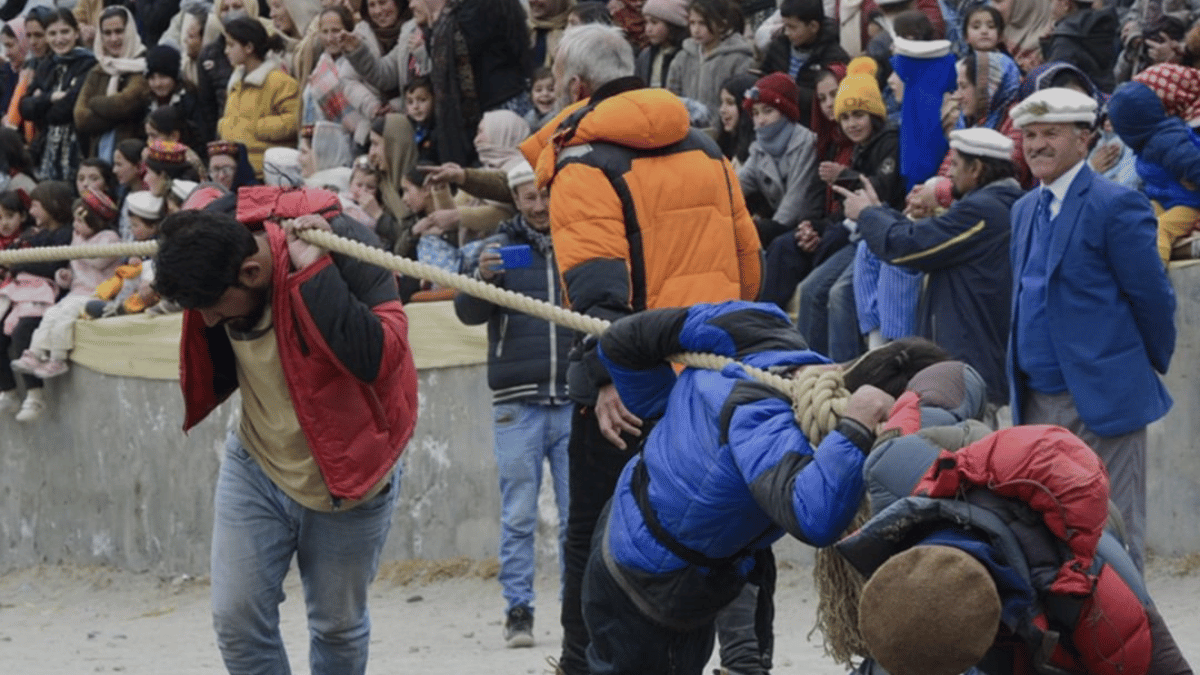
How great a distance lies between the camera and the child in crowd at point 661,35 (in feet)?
42.4

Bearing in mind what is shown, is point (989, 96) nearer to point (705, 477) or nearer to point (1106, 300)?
point (1106, 300)

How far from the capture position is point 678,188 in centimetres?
678

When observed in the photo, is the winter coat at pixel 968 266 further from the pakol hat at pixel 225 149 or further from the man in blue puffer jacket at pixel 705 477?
the pakol hat at pixel 225 149

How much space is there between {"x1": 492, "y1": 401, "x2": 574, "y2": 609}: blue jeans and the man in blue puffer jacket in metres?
3.43

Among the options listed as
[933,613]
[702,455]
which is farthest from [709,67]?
[933,613]

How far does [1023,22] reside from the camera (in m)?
11.6

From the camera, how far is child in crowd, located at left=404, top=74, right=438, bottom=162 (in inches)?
521

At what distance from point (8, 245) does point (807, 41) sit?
18.1 ft

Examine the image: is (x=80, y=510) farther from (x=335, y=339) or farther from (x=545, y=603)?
(x=335, y=339)

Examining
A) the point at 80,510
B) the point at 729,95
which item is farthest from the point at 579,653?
the point at 80,510

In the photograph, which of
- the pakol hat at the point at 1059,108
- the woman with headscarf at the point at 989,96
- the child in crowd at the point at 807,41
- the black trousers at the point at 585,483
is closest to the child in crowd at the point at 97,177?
the child in crowd at the point at 807,41

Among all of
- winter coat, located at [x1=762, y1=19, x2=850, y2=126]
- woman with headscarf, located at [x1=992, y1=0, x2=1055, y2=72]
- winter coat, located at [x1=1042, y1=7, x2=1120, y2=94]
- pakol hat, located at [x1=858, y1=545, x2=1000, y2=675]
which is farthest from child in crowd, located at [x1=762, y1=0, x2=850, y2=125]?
pakol hat, located at [x1=858, y1=545, x2=1000, y2=675]

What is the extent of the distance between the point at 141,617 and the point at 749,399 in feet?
25.7

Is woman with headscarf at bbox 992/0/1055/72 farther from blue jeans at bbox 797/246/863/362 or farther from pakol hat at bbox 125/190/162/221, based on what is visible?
pakol hat at bbox 125/190/162/221
